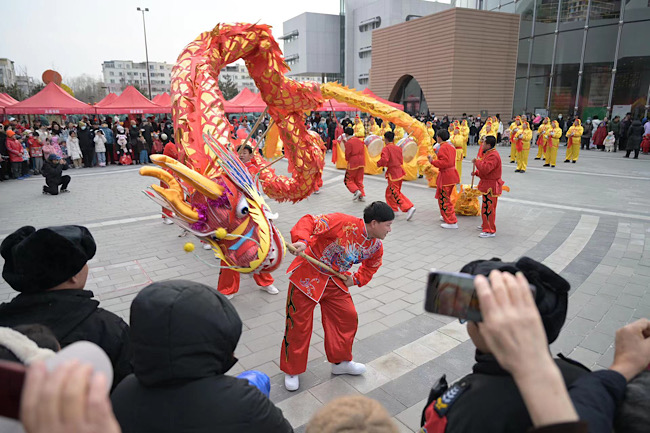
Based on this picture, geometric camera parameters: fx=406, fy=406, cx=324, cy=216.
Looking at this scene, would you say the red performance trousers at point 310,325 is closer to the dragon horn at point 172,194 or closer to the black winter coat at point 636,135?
the dragon horn at point 172,194

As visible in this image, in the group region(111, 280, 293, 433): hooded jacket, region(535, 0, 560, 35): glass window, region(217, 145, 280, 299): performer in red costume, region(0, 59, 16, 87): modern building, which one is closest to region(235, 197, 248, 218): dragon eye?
region(217, 145, 280, 299): performer in red costume

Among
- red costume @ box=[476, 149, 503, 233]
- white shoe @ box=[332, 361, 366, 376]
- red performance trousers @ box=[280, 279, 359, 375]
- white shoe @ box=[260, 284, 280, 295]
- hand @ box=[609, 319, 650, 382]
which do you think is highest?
hand @ box=[609, 319, 650, 382]

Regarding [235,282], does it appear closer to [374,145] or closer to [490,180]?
[490,180]

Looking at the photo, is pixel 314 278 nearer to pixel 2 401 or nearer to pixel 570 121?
pixel 2 401

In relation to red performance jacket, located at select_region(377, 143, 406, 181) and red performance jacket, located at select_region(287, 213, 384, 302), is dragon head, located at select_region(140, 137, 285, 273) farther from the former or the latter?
red performance jacket, located at select_region(377, 143, 406, 181)

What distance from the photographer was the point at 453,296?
964 mm

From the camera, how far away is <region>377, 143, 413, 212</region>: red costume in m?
8.23

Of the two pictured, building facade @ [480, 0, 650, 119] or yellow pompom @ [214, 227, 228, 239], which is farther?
building facade @ [480, 0, 650, 119]

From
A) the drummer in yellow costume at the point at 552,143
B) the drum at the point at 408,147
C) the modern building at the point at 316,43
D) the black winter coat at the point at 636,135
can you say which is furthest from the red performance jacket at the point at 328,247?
the modern building at the point at 316,43

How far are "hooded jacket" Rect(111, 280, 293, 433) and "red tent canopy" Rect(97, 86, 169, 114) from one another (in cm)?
1779

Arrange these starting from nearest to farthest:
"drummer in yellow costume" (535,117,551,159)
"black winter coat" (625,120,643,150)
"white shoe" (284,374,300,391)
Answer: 1. "white shoe" (284,374,300,391)
2. "drummer in yellow costume" (535,117,551,159)
3. "black winter coat" (625,120,643,150)

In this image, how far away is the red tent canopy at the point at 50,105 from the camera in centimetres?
1438

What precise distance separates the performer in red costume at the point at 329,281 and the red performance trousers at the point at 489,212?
431 cm

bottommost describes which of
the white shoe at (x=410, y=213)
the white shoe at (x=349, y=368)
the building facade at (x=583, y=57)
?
the white shoe at (x=349, y=368)
